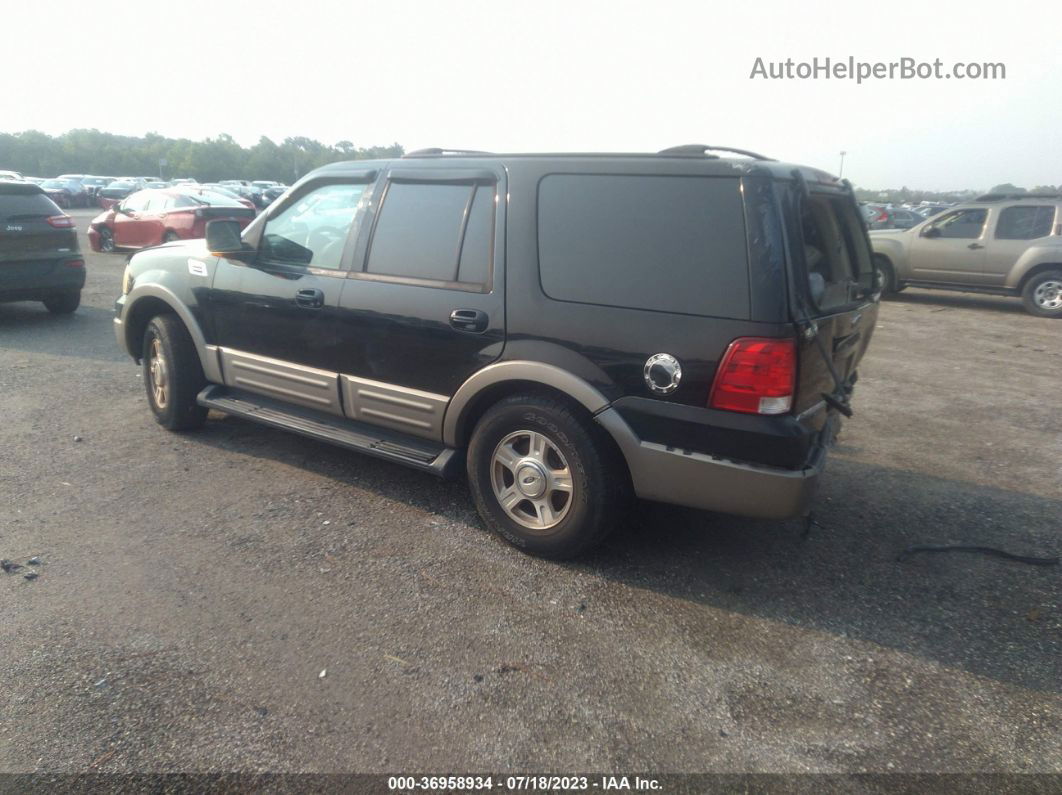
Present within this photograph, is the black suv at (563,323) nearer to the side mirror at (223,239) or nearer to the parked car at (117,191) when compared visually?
the side mirror at (223,239)

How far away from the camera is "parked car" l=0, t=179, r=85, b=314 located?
349 inches

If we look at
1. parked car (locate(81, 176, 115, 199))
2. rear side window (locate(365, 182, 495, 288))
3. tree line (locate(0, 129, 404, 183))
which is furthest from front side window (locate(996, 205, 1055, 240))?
tree line (locate(0, 129, 404, 183))

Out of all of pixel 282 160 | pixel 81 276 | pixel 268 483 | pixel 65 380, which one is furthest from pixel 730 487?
pixel 282 160

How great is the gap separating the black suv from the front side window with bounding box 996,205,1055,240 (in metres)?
9.79

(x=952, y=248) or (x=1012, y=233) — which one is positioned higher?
(x=1012, y=233)

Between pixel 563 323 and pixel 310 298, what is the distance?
1674 millimetres

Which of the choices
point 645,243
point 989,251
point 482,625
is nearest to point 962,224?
point 989,251

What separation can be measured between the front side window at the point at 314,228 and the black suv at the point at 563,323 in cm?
1

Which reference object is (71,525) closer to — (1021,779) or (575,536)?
(575,536)

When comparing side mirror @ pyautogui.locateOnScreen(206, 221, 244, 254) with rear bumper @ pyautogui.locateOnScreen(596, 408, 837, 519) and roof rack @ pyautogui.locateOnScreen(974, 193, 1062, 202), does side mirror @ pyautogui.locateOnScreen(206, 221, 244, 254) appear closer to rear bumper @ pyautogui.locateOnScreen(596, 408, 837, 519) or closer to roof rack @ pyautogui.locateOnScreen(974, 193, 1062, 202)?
rear bumper @ pyautogui.locateOnScreen(596, 408, 837, 519)

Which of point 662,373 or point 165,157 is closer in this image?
point 662,373

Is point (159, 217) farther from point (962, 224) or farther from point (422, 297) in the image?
point (962, 224)

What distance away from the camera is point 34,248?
9.12 metres

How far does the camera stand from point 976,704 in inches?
110
